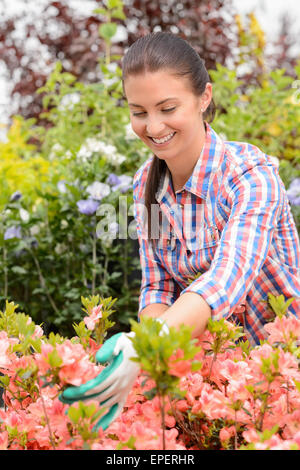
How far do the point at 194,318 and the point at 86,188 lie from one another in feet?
5.19

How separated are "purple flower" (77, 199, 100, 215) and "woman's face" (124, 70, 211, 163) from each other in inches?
35.4

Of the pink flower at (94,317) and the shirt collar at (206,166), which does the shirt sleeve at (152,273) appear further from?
the pink flower at (94,317)

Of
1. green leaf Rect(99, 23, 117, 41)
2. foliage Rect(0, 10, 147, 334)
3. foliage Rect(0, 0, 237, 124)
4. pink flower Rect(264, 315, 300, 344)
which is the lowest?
pink flower Rect(264, 315, 300, 344)

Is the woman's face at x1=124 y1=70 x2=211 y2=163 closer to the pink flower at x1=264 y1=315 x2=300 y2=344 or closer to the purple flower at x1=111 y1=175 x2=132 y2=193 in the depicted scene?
the pink flower at x1=264 y1=315 x2=300 y2=344

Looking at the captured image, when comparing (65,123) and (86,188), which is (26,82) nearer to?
(65,123)

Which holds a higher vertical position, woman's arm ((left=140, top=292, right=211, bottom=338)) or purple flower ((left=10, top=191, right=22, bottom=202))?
purple flower ((left=10, top=191, right=22, bottom=202))

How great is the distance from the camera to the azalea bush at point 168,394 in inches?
29.2

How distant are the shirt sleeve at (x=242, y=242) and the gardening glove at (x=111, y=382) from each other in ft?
0.89

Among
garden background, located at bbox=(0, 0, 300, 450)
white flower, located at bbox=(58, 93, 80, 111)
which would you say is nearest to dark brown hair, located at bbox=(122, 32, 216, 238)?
garden background, located at bbox=(0, 0, 300, 450)

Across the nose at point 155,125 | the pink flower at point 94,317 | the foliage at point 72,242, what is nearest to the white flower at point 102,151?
the foliage at point 72,242

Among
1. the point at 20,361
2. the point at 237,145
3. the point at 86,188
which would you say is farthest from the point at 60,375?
the point at 86,188

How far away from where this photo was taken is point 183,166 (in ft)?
5.42

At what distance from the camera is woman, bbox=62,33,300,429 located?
121cm

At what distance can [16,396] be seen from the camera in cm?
104
